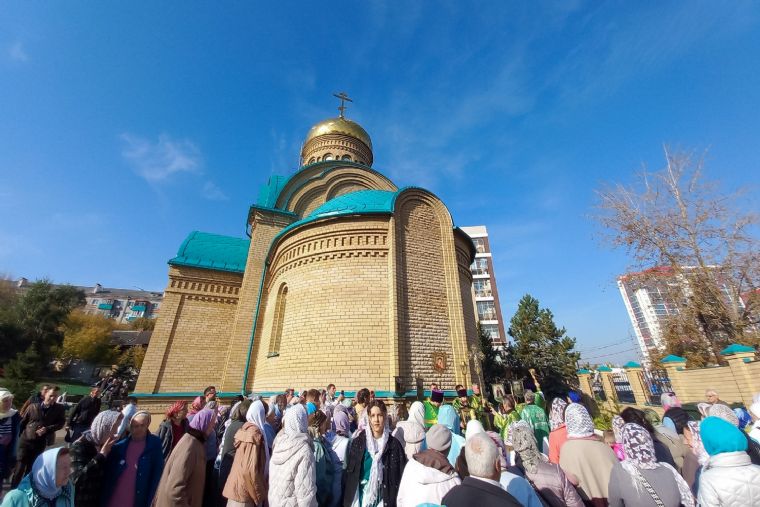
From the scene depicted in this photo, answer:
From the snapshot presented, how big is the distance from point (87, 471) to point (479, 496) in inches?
118

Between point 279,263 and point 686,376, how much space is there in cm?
1550

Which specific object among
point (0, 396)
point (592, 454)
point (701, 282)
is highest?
point (701, 282)

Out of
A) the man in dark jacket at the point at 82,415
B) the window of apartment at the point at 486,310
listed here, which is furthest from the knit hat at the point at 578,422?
the window of apartment at the point at 486,310

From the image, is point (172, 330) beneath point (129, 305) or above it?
beneath

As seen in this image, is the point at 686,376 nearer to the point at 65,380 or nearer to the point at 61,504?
the point at 61,504

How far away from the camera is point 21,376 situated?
15250 millimetres

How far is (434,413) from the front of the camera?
5.01m

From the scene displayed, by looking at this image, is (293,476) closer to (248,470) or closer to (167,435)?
(248,470)

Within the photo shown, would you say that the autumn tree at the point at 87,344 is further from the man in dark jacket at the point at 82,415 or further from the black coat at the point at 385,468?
the black coat at the point at 385,468

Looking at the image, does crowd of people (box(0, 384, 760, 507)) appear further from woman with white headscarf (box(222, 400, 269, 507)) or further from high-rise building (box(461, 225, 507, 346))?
high-rise building (box(461, 225, 507, 346))

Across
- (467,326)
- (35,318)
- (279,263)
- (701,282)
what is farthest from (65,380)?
(701,282)

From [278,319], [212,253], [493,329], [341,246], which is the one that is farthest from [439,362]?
[493,329]

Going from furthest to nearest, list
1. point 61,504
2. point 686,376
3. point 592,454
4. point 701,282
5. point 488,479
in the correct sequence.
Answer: point 701,282 → point 686,376 → point 592,454 → point 61,504 → point 488,479

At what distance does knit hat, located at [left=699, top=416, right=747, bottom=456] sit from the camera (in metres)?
1.94
